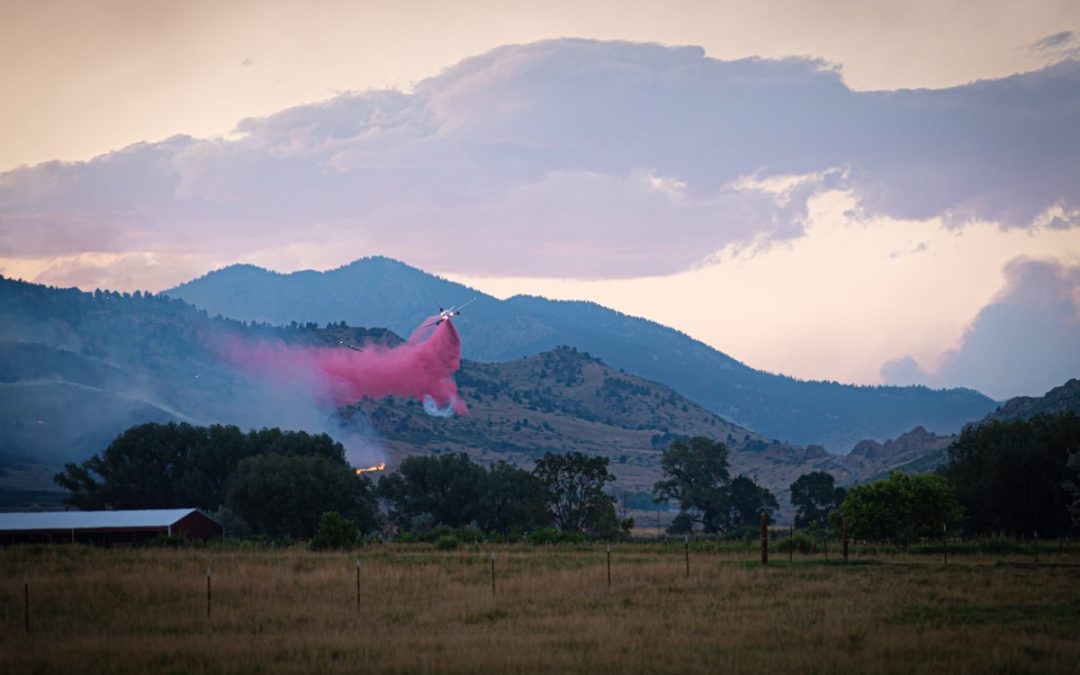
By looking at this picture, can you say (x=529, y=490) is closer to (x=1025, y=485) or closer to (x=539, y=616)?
(x=1025, y=485)

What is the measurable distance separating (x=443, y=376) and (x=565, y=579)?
55.9 m

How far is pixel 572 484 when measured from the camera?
10750 centimetres

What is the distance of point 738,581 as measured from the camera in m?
44.3

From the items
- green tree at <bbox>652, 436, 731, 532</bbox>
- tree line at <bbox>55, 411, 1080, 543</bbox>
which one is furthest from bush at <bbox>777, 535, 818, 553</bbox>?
green tree at <bbox>652, 436, 731, 532</bbox>

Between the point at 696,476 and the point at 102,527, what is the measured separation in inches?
2786

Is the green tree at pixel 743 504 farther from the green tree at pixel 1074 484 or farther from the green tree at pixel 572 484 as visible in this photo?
the green tree at pixel 1074 484

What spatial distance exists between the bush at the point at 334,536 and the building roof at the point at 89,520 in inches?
640

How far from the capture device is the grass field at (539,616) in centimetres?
2823

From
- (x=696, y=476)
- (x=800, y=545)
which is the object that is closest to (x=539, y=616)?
(x=800, y=545)

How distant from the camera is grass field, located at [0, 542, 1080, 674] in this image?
28234 millimetres

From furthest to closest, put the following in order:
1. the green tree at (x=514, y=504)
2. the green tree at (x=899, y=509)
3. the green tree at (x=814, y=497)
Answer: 1. the green tree at (x=814, y=497)
2. the green tree at (x=514, y=504)
3. the green tree at (x=899, y=509)

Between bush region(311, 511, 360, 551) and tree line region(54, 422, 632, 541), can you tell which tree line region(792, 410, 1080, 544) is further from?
bush region(311, 511, 360, 551)

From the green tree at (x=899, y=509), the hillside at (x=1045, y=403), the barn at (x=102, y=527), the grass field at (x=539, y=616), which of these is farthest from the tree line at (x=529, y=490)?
the hillside at (x=1045, y=403)

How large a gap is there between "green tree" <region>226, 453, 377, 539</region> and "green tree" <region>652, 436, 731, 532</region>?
41.0 m
